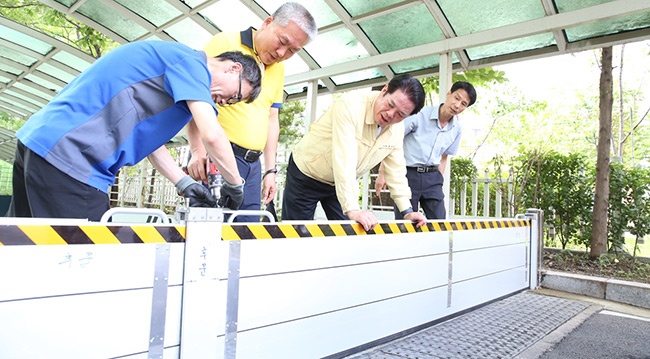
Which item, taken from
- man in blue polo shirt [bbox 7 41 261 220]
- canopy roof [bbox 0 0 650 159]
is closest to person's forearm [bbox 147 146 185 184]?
man in blue polo shirt [bbox 7 41 261 220]

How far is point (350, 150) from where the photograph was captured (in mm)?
2516

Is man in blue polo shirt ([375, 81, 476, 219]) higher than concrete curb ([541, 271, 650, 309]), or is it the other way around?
man in blue polo shirt ([375, 81, 476, 219])

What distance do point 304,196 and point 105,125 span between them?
1.64m

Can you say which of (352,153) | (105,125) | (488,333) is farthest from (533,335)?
(105,125)

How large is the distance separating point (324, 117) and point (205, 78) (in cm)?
138

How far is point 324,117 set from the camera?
2904 millimetres

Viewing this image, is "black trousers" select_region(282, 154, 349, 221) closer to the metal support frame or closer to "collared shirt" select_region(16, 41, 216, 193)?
"collared shirt" select_region(16, 41, 216, 193)

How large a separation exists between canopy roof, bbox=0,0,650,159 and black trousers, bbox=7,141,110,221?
4.05 meters

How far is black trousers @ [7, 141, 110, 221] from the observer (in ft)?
4.99

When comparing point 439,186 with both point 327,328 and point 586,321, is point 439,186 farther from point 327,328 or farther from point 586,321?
point 327,328

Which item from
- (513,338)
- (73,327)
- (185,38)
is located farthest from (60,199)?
(185,38)

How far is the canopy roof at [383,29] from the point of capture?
4090 mm

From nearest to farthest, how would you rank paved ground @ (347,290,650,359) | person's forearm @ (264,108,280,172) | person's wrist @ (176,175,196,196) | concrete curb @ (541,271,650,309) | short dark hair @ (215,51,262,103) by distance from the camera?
short dark hair @ (215,51,262,103) → person's wrist @ (176,175,196,196) → paved ground @ (347,290,650,359) → person's forearm @ (264,108,280,172) → concrete curb @ (541,271,650,309)

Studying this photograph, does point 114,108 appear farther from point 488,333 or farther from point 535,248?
point 535,248
